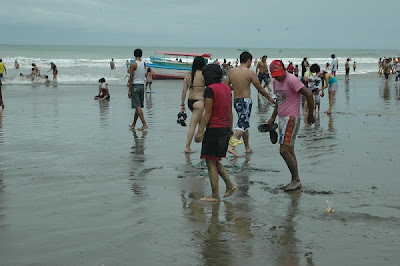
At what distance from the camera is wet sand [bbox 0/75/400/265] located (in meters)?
Answer: 4.87

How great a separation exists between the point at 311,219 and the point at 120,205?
2.13 meters

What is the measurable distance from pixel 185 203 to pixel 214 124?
0.97m

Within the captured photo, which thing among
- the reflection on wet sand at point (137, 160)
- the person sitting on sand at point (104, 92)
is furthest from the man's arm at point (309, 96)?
the person sitting on sand at point (104, 92)

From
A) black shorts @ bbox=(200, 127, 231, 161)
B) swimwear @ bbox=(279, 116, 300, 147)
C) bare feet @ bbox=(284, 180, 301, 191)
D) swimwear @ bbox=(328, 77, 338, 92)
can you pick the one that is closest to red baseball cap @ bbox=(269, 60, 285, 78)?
swimwear @ bbox=(279, 116, 300, 147)

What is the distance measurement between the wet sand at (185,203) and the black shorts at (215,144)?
0.56 metres

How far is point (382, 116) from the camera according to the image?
15648 mm

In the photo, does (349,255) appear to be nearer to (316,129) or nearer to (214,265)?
(214,265)

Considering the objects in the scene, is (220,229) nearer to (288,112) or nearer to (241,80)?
(288,112)

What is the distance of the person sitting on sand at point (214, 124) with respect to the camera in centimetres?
659

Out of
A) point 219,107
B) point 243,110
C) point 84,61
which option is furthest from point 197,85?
point 84,61

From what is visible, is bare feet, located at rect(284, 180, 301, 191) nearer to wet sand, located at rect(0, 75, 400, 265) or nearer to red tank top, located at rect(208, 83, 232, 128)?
wet sand, located at rect(0, 75, 400, 265)

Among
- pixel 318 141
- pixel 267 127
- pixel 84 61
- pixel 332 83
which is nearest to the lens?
pixel 267 127

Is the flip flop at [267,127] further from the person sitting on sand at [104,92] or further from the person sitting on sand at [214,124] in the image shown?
the person sitting on sand at [104,92]

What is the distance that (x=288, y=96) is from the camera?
287 inches
